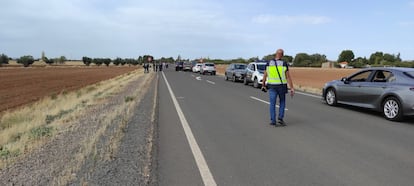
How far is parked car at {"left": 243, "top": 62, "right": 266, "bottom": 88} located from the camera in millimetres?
24064

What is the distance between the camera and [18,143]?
8.05m

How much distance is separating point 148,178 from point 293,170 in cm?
206

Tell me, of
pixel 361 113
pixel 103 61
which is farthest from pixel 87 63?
pixel 361 113

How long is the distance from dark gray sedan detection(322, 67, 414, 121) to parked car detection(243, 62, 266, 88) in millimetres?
10708

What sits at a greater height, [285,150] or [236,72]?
[236,72]

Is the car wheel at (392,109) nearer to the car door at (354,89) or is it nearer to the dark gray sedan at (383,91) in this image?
the dark gray sedan at (383,91)

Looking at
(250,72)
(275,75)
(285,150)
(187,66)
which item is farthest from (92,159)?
(187,66)

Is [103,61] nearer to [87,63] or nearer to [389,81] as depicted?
[87,63]

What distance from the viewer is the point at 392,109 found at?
1059 cm

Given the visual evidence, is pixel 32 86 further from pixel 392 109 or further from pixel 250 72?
pixel 392 109

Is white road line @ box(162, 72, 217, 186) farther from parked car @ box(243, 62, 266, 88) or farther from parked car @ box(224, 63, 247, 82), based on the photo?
parked car @ box(224, 63, 247, 82)

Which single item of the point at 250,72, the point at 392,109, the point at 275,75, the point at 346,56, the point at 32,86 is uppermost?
the point at 346,56

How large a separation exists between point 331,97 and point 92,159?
9749mm

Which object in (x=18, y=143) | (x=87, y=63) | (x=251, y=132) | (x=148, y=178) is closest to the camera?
(x=148, y=178)
